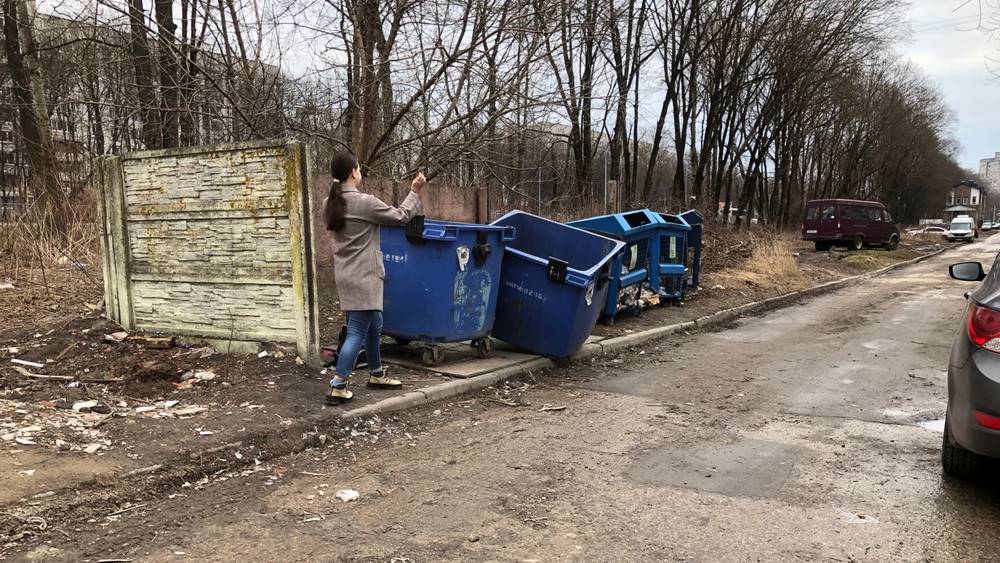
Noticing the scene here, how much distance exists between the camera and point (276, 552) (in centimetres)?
299

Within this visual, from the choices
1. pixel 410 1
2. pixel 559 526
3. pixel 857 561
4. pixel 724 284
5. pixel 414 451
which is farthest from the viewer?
pixel 724 284

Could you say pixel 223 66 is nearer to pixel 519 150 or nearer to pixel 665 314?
pixel 519 150

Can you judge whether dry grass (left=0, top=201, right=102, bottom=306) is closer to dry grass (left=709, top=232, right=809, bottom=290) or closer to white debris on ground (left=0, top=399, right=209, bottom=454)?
white debris on ground (left=0, top=399, right=209, bottom=454)

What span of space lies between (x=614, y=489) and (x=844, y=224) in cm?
2832

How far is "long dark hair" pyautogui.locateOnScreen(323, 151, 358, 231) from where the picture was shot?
16.2 ft

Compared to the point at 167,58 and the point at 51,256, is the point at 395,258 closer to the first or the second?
the point at 167,58

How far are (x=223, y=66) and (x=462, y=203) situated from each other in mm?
3968

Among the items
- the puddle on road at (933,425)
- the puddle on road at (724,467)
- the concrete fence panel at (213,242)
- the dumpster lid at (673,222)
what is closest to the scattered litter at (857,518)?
the puddle on road at (724,467)

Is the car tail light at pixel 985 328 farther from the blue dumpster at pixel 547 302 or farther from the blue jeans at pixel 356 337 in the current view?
the blue jeans at pixel 356 337

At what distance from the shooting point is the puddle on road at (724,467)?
387 cm

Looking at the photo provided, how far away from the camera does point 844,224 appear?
28.4 metres

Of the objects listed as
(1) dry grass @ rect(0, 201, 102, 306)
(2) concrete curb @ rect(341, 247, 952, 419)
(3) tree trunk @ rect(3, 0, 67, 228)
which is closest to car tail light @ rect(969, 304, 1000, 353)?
(2) concrete curb @ rect(341, 247, 952, 419)

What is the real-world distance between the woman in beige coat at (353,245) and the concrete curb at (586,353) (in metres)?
0.40

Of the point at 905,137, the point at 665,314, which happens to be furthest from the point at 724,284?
the point at 905,137
